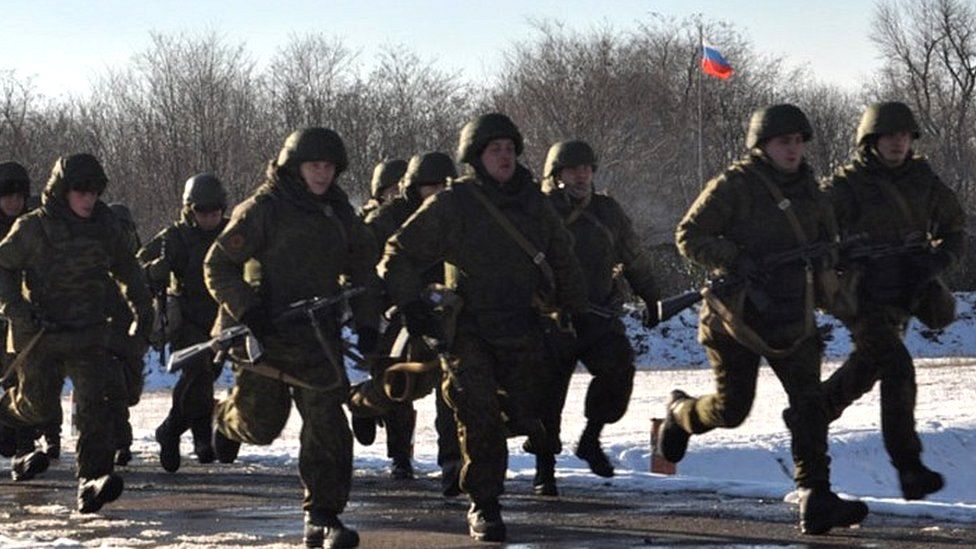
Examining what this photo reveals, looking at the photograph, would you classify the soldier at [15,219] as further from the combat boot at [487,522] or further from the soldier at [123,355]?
the combat boot at [487,522]

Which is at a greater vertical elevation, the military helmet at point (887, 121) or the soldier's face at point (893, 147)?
the military helmet at point (887, 121)

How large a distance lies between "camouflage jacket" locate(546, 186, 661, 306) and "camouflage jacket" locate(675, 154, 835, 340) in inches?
96.9

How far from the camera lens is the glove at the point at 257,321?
1009 centimetres

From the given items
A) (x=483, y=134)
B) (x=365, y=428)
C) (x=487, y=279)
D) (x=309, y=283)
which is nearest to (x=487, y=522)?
(x=487, y=279)

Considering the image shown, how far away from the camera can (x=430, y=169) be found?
45.3 ft

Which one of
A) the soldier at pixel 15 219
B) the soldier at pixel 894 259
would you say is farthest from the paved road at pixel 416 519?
the soldier at pixel 894 259

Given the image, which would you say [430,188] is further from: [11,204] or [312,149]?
[312,149]

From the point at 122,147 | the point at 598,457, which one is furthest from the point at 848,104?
the point at 598,457

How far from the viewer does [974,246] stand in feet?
150

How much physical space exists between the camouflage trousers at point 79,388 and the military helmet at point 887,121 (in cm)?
432

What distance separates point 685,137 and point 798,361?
5639 centimetres

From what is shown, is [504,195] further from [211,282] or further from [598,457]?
[598,457]

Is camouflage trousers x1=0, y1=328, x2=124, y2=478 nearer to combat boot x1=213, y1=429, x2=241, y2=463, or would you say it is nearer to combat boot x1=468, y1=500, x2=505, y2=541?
combat boot x1=213, y1=429, x2=241, y2=463

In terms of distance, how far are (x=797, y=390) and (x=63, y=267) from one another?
4482mm
